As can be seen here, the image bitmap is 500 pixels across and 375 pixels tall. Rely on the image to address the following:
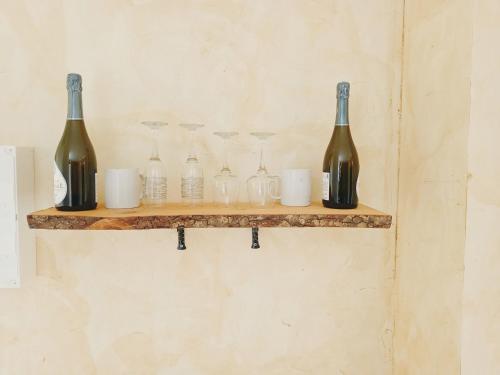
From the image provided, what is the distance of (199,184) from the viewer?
905 millimetres

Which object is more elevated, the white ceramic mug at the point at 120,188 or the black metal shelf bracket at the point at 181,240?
the white ceramic mug at the point at 120,188

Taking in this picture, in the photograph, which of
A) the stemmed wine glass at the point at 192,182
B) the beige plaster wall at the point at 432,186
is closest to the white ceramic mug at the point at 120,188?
the stemmed wine glass at the point at 192,182

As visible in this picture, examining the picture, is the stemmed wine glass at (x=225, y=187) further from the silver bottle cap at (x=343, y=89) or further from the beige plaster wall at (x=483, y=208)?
the beige plaster wall at (x=483, y=208)

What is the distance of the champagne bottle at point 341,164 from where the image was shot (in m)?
0.85

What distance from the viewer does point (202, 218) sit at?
78cm

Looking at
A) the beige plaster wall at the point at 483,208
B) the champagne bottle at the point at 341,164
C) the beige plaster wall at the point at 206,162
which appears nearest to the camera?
the beige plaster wall at the point at 483,208

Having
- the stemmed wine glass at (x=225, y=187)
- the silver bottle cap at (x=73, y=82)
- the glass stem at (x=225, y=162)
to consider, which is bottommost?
the stemmed wine glass at (x=225, y=187)

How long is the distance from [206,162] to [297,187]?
10.0 inches

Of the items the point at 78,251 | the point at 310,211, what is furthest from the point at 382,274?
the point at 78,251

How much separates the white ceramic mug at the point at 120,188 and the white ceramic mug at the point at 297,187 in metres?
0.34

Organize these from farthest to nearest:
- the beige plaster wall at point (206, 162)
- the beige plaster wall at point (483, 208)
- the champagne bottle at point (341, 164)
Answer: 1. the beige plaster wall at point (206, 162)
2. the champagne bottle at point (341, 164)
3. the beige plaster wall at point (483, 208)

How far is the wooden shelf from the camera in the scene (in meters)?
0.74

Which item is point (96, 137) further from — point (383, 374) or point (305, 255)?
point (383, 374)

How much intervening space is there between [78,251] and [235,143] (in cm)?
48
